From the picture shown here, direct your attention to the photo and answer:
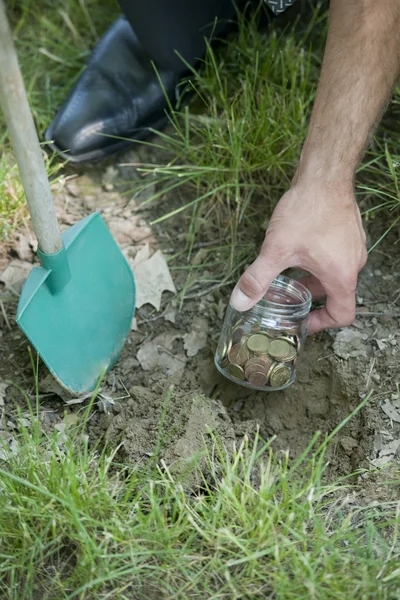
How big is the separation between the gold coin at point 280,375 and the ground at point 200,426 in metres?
0.13

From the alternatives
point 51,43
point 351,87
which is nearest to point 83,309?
point 351,87

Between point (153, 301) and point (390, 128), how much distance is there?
110cm

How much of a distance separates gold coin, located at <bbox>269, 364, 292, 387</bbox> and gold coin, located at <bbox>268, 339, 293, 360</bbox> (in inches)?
1.2

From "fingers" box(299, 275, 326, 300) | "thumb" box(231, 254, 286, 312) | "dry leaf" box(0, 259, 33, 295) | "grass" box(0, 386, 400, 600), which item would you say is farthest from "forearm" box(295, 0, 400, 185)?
"dry leaf" box(0, 259, 33, 295)

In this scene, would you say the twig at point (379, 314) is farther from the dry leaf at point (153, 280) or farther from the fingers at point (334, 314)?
the dry leaf at point (153, 280)

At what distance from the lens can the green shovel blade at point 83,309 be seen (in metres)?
1.99

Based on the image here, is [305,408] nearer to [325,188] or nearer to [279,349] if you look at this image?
[279,349]

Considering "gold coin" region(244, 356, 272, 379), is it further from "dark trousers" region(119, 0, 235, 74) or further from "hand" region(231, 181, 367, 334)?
"dark trousers" region(119, 0, 235, 74)

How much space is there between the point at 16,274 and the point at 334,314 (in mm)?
1073

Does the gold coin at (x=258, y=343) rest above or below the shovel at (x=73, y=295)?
below

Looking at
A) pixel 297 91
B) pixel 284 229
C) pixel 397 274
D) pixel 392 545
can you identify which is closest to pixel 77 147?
pixel 297 91

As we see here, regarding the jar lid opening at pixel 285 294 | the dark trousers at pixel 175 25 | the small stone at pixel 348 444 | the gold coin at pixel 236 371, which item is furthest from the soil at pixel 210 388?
the dark trousers at pixel 175 25

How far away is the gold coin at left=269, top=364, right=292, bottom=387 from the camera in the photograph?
2037 mm

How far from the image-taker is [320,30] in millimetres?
2820
